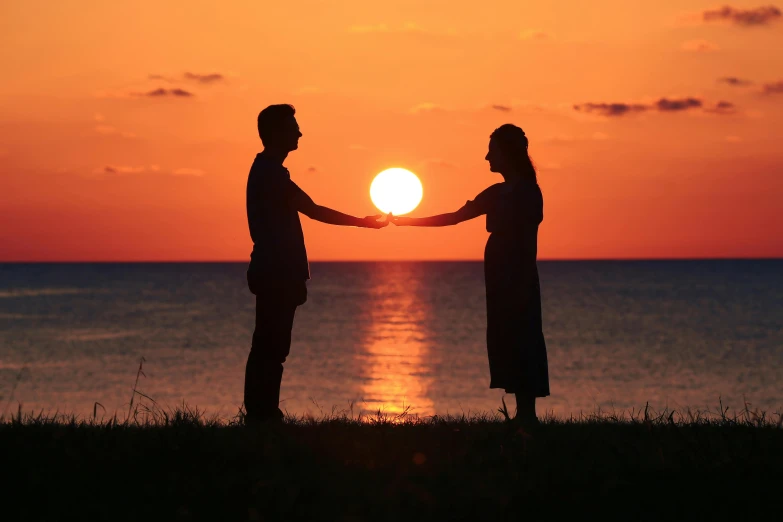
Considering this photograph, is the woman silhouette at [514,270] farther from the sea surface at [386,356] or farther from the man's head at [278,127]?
the sea surface at [386,356]

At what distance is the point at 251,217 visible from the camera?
28.1ft

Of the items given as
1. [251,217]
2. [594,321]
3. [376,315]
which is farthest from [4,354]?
[251,217]

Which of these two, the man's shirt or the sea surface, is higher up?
the man's shirt

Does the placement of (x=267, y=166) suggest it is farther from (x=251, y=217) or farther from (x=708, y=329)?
(x=708, y=329)

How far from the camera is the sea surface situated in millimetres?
39125

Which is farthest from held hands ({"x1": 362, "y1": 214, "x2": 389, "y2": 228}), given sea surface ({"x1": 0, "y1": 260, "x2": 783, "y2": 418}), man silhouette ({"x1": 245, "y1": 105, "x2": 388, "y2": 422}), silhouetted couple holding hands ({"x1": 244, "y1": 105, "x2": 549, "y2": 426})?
sea surface ({"x1": 0, "y1": 260, "x2": 783, "y2": 418})

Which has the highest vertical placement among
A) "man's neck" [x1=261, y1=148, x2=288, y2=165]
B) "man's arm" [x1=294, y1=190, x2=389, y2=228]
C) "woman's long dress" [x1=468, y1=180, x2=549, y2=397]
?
"man's neck" [x1=261, y1=148, x2=288, y2=165]

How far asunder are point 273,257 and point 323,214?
26.7 inches

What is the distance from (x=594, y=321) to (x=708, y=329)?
A: 31.2ft

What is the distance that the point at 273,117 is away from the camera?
854 cm

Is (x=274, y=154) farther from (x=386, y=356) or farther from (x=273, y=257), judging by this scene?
(x=386, y=356)

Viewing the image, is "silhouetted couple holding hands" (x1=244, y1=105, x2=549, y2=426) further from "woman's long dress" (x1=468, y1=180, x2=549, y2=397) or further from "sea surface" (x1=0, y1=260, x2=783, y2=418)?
"sea surface" (x1=0, y1=260, x2=783, y2=418)

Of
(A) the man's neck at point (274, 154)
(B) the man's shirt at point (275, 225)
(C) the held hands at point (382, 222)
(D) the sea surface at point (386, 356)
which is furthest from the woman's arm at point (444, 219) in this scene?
(D) the sea surface at point (386, 356)

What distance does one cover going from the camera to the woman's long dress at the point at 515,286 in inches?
344
